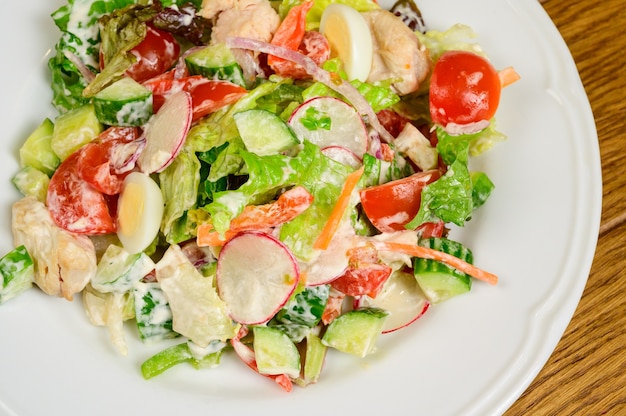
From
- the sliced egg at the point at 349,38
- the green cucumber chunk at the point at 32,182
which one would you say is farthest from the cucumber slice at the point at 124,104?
the sliced egg at the point at 349,38

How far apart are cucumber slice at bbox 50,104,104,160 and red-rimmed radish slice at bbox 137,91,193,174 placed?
0.27 metres

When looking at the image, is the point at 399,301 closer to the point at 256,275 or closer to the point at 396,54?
the point at 256,275

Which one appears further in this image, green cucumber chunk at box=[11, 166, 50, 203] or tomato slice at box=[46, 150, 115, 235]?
green cucumber chunk at box=[11, 166, 50, 203]

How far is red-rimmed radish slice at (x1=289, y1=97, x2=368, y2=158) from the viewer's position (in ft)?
9.80

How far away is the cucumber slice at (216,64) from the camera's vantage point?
304cm

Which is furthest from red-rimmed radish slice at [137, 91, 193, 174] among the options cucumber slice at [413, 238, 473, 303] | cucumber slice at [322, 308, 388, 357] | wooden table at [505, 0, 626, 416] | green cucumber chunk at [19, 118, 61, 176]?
wooden table at [505, 0, 626, 416]

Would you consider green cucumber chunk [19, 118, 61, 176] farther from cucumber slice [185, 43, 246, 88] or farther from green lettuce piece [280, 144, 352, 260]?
green lettuce piece [280, 144, 352, 260]

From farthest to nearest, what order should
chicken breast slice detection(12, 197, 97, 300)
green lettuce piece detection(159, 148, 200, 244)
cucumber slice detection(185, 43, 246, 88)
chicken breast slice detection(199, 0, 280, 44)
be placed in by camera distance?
chicken breast slice detection(199, 0, 280, 44), cucumber slice detection(185, 43, 246, 88), green lettuce piece detection(159, 148, 200, 244), chicken breast slice detection(12, 197, 97, 300)

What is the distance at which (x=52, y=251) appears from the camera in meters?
2.83

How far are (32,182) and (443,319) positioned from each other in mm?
1814

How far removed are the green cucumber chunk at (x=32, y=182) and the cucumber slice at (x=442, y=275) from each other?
Answer: 1598 millimetres

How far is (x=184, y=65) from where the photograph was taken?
10.4 feet

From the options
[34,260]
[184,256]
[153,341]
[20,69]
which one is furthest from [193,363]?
[20,69]

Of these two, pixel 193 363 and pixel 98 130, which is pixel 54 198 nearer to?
pixel 98 130
